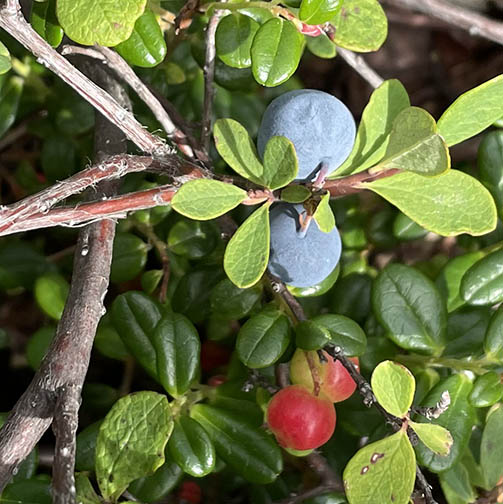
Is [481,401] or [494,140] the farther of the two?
[494,140]

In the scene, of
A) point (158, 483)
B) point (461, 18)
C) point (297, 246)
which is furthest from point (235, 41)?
point (461, 18)

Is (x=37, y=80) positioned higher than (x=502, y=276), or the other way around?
(x=37, y=80)

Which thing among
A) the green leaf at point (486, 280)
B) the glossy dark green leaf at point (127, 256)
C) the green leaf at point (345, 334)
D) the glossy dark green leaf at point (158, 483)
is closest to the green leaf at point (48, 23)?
the glossy dark green leaf at point (127, 256)

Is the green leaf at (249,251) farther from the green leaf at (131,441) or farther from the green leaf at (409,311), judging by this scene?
the green leaf at (409,311)

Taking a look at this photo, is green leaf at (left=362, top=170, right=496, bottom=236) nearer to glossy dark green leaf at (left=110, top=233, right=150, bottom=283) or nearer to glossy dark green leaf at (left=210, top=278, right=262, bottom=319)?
glossy dark green leaf at (left=210, top=278, right=262, bottom=319)

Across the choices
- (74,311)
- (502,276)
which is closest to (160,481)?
(74,311)

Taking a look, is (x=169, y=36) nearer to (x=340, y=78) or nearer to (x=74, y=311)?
(x=74, y=311)
